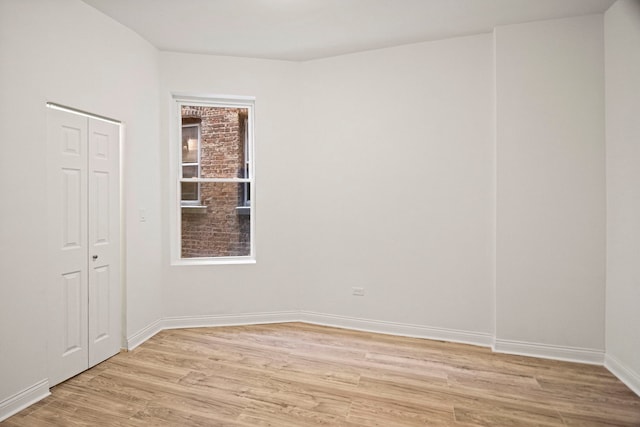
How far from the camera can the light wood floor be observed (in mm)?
2373

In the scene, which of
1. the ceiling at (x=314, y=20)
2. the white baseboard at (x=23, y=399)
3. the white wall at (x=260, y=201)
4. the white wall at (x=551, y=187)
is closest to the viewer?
the white baseboard at (x=23, y=399)

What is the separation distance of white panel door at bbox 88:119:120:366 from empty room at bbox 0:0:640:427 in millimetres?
24

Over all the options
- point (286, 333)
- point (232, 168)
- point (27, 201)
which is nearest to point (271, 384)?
point (286, 333)

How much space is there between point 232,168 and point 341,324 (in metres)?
2.12

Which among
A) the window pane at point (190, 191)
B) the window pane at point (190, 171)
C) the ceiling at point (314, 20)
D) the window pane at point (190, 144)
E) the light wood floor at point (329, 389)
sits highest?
the ceiling at point (314, 20)

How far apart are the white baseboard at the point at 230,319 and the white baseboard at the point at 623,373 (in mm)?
2882

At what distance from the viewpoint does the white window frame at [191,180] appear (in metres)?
4.10

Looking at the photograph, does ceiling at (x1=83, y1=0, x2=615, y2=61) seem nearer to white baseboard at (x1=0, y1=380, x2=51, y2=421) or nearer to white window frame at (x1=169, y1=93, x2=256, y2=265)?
white window frame at (x1=169, y1=93, x2=256, y2=265)

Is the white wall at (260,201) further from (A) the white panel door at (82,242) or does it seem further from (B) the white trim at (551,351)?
(B) the white trim at (551,351)

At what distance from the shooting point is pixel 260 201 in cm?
420

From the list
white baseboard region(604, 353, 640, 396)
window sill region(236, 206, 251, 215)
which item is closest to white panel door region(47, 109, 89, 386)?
window sill region(236, 206, 251, 215)

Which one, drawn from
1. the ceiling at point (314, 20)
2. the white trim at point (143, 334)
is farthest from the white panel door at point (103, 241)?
the ceiling at point (314, 20)

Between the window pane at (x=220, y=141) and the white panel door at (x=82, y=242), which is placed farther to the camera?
the window pane at (x=220, y=141)

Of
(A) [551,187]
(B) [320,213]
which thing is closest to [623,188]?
(A) [551,187]
